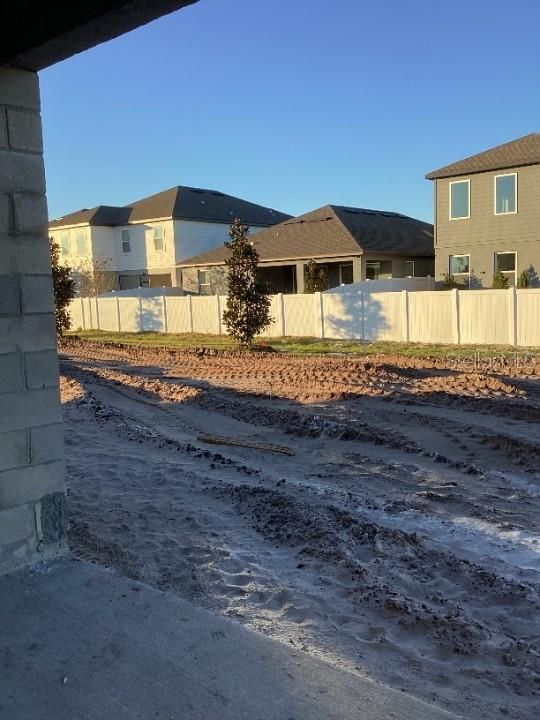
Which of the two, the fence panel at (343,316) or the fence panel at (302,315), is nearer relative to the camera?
the fence panel at (343,316)

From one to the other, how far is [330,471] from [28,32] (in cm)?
511

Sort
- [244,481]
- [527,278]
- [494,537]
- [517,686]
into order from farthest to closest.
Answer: [527,278]
[244,481]
[494,537]
[517,686]

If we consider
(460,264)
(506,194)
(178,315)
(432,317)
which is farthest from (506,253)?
(178,315)

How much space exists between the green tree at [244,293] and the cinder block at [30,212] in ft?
51.7

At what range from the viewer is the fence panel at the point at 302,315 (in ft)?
71.6

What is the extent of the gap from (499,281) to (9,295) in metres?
22.7

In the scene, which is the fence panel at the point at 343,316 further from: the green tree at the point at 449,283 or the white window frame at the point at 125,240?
the white window frame at the point at 125,240

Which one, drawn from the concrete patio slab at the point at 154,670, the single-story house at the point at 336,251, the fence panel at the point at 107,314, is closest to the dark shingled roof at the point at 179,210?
the single-story house at the point at 336,251

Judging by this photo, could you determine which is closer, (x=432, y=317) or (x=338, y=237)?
(x=432, y=317)

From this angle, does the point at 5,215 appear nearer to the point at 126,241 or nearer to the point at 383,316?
the point at 383,316

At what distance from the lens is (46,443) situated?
4316 millimetres

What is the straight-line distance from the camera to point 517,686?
3320 mm

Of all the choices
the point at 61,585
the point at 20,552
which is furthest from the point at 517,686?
the point at 20,552

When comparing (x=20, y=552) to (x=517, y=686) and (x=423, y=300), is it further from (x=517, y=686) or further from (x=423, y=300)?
(x=423, y=300)
